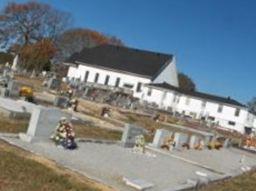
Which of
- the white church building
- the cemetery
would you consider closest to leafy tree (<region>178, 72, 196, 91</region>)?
the white church building

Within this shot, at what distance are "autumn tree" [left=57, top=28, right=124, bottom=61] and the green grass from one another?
8141 centimetres

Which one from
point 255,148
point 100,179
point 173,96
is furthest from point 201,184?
point 173,96

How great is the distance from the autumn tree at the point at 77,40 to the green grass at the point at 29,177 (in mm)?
81414

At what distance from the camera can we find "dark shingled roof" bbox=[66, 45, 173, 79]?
7538 cm

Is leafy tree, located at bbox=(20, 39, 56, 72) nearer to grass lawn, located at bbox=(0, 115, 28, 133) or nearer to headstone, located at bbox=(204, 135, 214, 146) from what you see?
headstone, located at bbox=(204, 135, 214, 146)

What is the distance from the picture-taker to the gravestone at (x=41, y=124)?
54.5 feet

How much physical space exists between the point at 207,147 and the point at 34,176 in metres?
22.6

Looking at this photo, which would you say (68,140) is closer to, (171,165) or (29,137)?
(29,137)

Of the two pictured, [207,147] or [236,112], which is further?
[236,112]

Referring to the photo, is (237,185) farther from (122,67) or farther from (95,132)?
(122,67)

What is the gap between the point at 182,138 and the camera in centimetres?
2753

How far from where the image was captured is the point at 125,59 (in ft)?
258

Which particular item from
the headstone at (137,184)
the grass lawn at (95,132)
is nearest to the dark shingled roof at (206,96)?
the grass lawn at (95,132)

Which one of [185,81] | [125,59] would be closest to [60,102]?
[125,59]
